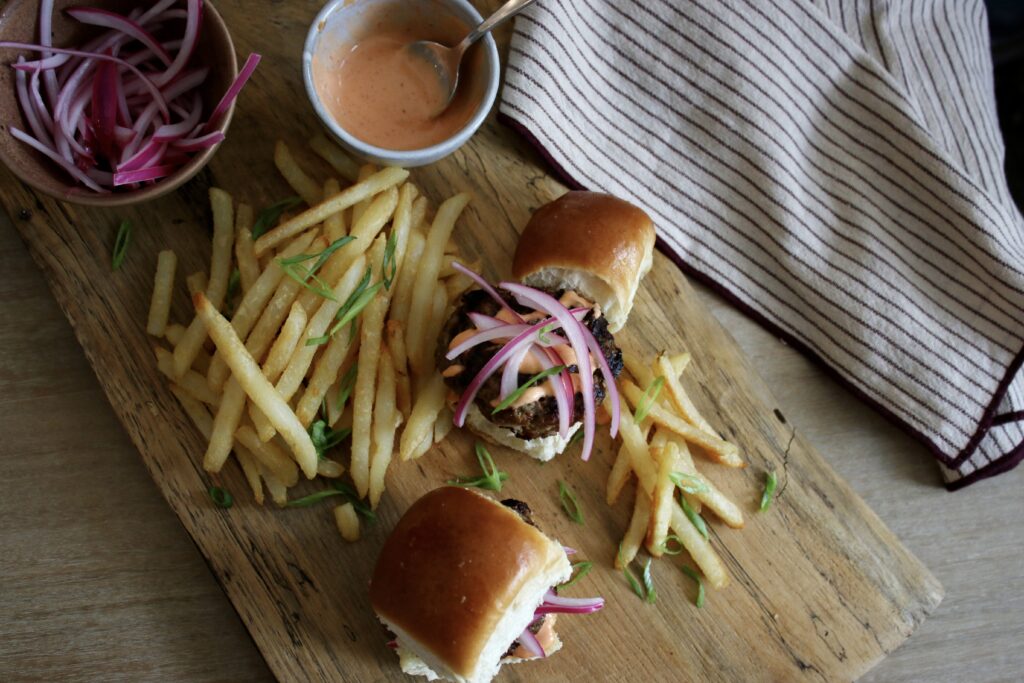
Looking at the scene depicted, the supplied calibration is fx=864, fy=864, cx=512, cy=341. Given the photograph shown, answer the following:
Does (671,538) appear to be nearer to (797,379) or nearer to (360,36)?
(797,379)

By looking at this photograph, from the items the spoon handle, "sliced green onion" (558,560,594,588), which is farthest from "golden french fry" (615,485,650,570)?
the spoon handle

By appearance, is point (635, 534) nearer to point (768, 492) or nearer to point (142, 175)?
point (768, 492)

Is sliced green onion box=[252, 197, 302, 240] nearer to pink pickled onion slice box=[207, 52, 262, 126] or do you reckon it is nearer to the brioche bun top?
pink pickled onion slice box=[207, 52, 262, 126]

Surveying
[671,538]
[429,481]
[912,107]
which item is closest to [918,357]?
[912,107]

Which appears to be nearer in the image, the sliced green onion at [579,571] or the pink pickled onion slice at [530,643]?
the pink pickled onion slice at [530,643]

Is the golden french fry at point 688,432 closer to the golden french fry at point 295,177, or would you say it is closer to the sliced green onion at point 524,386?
the sliced green onion at point 524,386

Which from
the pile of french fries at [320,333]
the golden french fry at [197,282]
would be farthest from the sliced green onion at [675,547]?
the golden french fry at [197,282]
